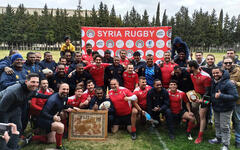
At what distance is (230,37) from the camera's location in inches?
2657

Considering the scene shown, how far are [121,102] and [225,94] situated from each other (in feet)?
8.93

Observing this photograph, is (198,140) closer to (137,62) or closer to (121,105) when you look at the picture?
(121,105)

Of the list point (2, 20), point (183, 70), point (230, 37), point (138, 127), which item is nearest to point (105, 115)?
Answer: point (138, 127)

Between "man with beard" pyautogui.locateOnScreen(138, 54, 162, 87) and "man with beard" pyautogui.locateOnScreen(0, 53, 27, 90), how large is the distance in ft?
12.2

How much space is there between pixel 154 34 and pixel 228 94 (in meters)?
5.71

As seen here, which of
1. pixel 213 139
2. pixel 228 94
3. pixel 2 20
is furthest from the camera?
pixel 2 20

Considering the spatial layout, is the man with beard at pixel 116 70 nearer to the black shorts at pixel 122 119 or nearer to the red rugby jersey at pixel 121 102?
the red rugby jersey at pixel 121 102

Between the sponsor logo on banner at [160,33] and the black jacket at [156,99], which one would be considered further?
the sponsor logo on banner at [160,33]

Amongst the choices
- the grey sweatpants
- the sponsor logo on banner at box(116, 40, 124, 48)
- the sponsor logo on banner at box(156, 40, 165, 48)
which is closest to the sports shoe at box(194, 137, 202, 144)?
the grey sweatpants

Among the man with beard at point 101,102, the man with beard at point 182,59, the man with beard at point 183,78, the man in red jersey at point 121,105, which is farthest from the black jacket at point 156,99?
the man with beard at point 182,59

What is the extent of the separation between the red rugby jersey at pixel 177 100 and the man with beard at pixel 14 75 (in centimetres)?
426

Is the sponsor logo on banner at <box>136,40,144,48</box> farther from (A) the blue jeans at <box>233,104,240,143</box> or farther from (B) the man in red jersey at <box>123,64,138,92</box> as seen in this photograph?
(A) the blue jeans at <box>233,104,240,143</box>

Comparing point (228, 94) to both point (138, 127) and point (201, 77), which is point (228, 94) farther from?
point (138, 127)

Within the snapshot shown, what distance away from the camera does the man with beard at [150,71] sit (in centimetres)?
650
